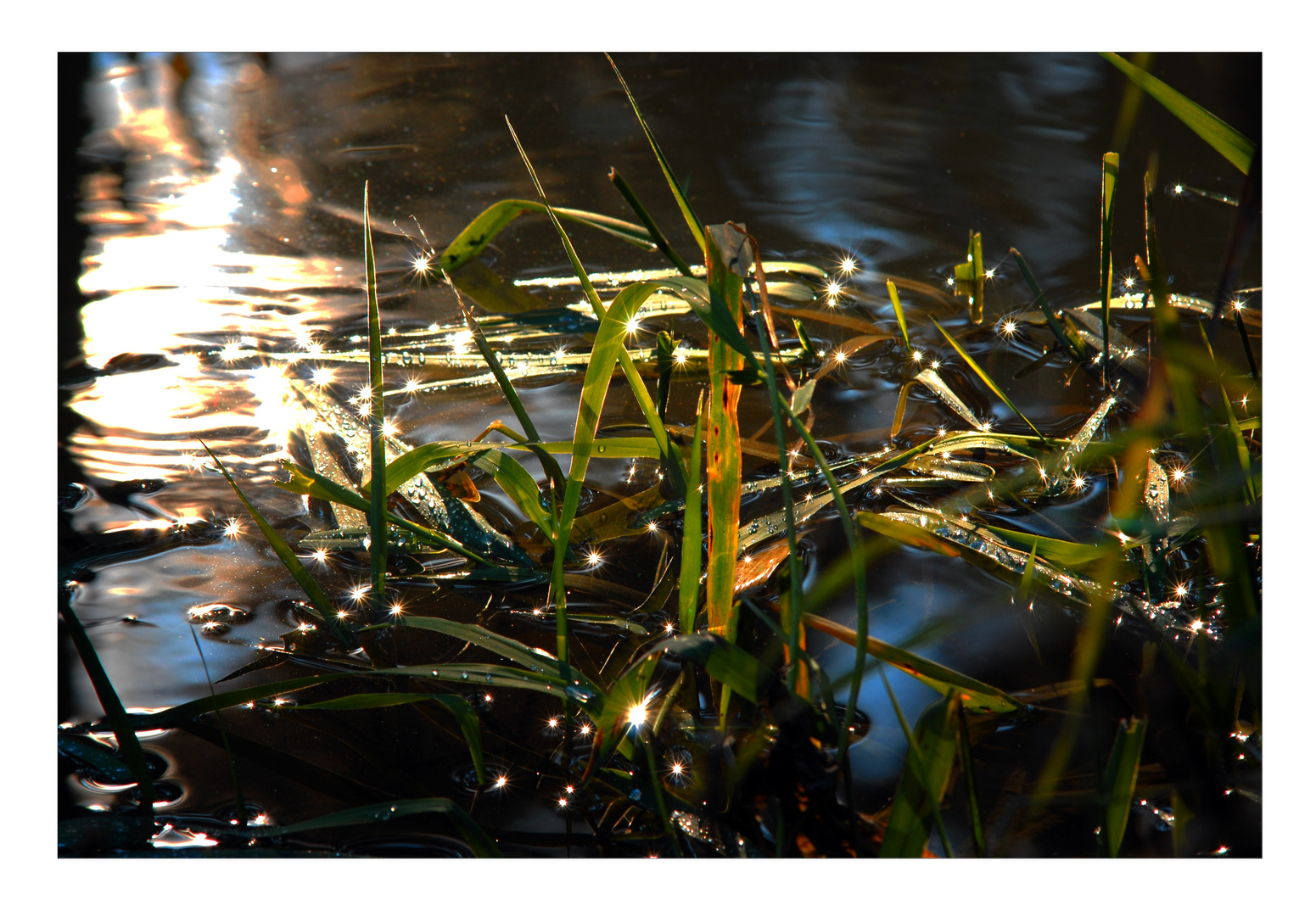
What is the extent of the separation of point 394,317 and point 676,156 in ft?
2.85

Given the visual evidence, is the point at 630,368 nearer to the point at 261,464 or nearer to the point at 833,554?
the point at 833,554

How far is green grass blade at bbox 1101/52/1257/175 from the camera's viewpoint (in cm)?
81

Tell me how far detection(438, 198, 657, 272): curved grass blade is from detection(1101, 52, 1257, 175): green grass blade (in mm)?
538

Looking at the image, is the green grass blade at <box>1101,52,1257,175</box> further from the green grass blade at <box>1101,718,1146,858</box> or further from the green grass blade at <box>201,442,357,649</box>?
the green grass blade at <box>201,442,357,649</box>

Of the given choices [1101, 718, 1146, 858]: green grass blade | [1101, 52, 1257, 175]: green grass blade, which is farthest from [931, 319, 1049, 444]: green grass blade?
[1101, 718, 1146, 858]: green grass blade

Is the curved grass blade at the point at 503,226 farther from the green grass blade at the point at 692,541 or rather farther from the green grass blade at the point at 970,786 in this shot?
the green grass blade at the point at 970,786

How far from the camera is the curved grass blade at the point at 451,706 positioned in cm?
69

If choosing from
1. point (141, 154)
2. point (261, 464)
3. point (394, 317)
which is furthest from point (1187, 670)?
point (141, 154)

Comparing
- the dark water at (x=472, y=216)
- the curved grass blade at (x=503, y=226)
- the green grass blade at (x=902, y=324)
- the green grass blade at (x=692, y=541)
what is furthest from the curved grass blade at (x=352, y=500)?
the green grass blade at (x=902, y=324)

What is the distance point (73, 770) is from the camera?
709 millimetres

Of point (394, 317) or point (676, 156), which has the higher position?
point (676, 156)

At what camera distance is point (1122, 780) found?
2.06 ft

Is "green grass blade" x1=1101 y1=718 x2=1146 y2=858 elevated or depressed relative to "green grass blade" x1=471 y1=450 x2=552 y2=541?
depressed

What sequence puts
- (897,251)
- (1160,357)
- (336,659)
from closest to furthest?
1. (336,659)
2. (1160,357)
3. (897,251)
